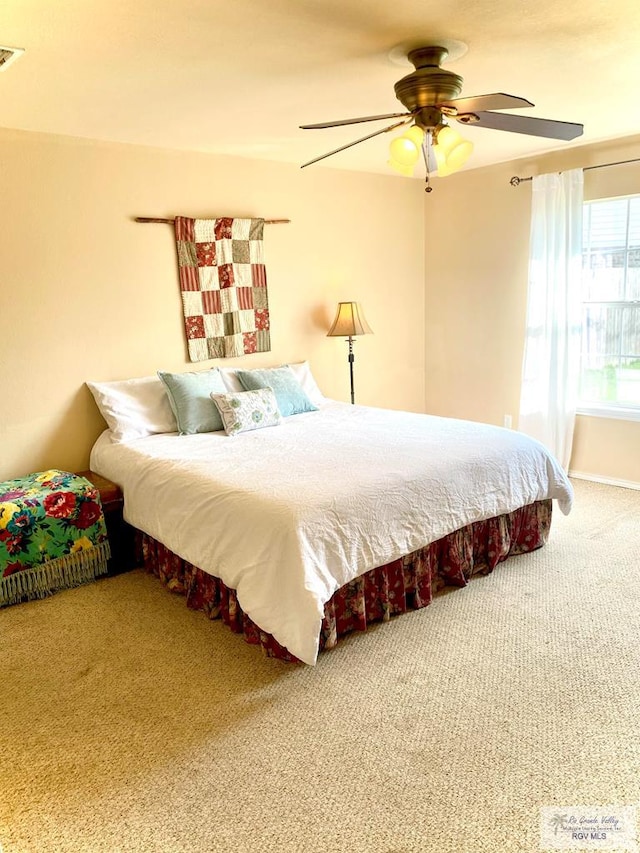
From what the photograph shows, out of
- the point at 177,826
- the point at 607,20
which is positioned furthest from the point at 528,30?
the point at 177,826

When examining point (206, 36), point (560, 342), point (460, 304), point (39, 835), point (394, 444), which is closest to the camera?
point (39, 835)

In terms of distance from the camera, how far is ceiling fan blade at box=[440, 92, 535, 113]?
2115 millimetres

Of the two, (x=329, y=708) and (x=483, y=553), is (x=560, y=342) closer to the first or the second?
(x=483, y=553)

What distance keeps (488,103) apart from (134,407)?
247 cm

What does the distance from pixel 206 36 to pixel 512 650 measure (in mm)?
2540

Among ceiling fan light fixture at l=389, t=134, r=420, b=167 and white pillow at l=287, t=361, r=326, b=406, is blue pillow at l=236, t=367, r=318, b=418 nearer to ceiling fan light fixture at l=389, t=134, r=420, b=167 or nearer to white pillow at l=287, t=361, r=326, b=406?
white pillow at l=287, t=361, r=326, b=406

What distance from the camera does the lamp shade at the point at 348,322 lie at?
4574 millimetres

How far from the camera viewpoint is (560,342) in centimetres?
446

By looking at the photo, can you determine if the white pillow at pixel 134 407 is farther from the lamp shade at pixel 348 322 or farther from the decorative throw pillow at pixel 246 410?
the lamp shade at pixel 348 322

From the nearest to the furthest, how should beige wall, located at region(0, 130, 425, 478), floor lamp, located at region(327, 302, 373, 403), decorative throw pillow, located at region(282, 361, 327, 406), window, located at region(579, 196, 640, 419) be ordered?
1. beige wall, located at region(0, 130, 425, 478)
2. window, located at region(579, 196, 640, 419)
3. decorative throw pillow, located at region(282, 361, 327, 406)
4. floor lamp, located at region(327, 302, 373, 403)

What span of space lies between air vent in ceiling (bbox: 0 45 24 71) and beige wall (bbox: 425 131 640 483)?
3508mm

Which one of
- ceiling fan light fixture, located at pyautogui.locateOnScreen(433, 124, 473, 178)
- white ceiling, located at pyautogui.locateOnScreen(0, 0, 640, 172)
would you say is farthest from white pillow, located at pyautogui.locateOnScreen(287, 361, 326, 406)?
ceiling fan light fixture, located at pyautogui.locateOnScreen(433, 124, 473, 178)

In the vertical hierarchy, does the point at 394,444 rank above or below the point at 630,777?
above

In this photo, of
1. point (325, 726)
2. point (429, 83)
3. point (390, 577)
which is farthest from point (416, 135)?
point (325, 726)
